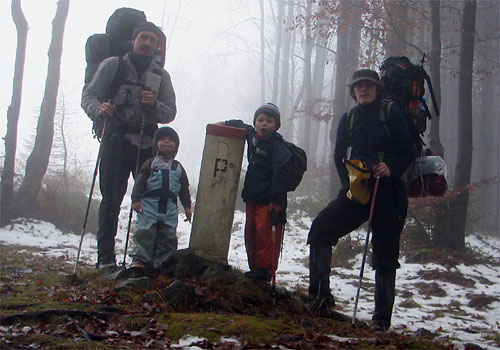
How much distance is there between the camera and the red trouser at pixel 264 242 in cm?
485

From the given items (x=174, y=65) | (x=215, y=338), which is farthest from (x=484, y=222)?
(x=174, y=65)

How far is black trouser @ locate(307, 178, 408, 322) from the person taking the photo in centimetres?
419

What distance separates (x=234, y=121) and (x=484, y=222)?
62.6 ft

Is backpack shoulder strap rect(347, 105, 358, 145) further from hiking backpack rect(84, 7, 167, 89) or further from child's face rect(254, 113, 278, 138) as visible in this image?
hiking backpack rect(84, 7, 167, 89)

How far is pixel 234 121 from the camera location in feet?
17.5

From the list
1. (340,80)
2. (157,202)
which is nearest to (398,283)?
(157,202)

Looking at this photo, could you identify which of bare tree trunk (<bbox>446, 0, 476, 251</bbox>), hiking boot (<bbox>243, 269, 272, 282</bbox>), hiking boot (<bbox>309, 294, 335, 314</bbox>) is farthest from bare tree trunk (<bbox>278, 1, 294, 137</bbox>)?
hiking boot (<bbox>309, 294, 335, 314</bbox>)

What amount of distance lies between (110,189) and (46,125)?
8.35 metres

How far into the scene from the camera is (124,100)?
535 centimetres

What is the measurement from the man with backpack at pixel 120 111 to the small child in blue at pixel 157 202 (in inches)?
9.7

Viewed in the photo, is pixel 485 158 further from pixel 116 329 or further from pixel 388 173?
pixel 116 329

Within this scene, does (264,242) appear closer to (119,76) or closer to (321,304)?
(321,304)

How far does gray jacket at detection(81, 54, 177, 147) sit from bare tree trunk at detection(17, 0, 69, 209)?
782cm

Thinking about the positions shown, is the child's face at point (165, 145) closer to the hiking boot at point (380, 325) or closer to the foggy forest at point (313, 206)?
the foggy forest at point (313, 206)
